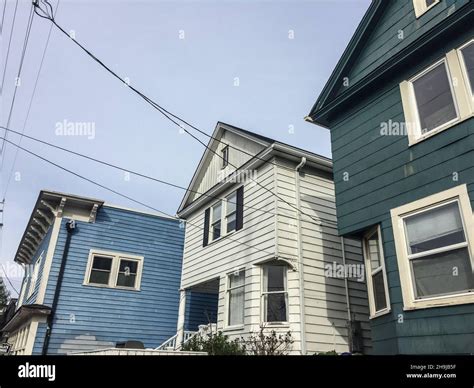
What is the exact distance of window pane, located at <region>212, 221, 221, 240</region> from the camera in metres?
13.1

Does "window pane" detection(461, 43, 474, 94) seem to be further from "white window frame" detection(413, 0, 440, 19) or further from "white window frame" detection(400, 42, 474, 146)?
"white window frame" detection(413, 0, 440, 19)

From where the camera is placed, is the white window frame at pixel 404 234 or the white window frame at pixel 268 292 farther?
the white window frame at pixel 268 292

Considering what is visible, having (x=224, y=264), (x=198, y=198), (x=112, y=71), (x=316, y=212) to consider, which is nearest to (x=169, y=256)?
(x=198, y=198)

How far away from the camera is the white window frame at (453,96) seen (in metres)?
6.11

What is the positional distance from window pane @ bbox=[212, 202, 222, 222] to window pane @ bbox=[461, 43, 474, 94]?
348 inches

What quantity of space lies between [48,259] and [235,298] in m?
7.96

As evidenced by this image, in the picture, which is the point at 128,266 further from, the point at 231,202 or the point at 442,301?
the point at 442,301

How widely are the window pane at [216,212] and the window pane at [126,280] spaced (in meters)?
5.00

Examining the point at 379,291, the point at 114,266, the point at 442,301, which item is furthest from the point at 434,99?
the point at 114,266

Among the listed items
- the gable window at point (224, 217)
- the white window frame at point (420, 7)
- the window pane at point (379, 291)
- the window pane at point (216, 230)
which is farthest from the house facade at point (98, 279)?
the white window frame at point (420, 7)

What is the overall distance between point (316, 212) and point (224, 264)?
11.6 feet

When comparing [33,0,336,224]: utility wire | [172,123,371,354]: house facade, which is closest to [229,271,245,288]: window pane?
[172,123,371,354]: house facade

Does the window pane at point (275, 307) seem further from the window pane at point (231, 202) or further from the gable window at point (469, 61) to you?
the gable window at point (469, 61)

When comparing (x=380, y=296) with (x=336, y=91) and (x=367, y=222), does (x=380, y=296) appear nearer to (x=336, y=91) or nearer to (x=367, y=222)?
(x=367, y=222)
